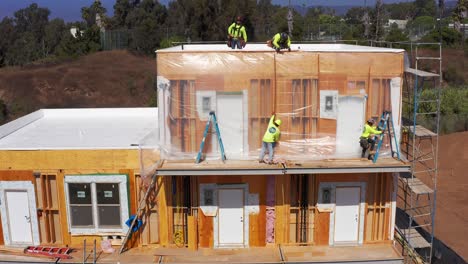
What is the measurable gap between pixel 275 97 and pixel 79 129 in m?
8.92

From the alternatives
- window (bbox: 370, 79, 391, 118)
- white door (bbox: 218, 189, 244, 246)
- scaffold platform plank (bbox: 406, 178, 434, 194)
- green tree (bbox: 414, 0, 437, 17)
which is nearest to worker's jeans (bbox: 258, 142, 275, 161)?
white door (bbox: 218, 189, 244, 246)

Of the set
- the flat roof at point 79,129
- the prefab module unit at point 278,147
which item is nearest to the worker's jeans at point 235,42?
the prefab module unit at point 278,147

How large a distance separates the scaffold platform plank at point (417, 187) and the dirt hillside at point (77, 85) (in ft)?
142

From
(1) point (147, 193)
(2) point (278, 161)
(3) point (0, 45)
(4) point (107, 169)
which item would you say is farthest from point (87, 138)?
(3) point (0, 45)

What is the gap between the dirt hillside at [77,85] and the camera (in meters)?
59.0

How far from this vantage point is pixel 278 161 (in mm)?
15055

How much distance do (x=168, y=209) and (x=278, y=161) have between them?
3991mm

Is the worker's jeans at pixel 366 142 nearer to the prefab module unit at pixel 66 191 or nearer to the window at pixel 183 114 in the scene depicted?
the window at pixel 183 114

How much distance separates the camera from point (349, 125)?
15.4m

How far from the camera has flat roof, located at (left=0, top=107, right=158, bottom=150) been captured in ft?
55.2

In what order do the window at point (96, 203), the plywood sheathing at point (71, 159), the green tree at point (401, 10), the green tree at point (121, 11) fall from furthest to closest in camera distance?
the green tree at point (401, 10) < the green tree at point (121, 11) < the window at point (96, 203) < the plywood sheathing at point (71, 159)

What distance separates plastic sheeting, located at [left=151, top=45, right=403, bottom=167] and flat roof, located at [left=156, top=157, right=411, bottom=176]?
0.46 metres

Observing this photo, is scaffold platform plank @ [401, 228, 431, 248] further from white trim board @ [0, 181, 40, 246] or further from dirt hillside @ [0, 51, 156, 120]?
dirt hillside @ [0, 51, 156, 120]

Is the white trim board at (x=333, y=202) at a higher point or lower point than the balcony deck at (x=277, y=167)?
lower
